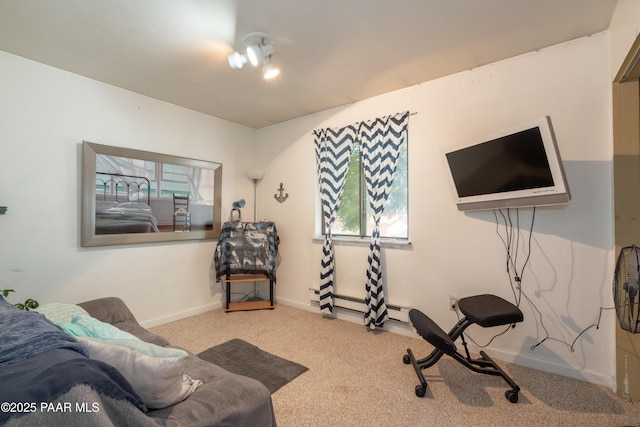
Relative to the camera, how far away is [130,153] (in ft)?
9.38

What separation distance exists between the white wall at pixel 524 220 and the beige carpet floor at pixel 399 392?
0.29 m

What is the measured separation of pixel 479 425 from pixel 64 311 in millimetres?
2594

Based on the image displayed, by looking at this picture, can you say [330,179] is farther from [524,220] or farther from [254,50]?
[524,220]

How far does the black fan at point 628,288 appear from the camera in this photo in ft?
4.32

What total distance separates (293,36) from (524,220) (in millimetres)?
2231

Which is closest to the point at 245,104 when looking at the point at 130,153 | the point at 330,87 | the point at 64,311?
the point at 330,87

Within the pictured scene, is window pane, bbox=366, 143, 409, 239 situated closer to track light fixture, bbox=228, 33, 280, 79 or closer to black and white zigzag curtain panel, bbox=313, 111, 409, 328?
black and white zigzag curtain panel, bbox=313, 111, 409, 328

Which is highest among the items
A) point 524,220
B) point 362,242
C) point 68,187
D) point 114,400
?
point 68,187

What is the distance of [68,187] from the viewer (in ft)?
8.31

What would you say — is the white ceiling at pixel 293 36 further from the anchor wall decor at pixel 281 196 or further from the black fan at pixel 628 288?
the black fan at pixel 628 288

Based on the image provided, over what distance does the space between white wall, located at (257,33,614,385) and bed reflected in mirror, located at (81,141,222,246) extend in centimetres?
169

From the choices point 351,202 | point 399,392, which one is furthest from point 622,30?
point 399,392

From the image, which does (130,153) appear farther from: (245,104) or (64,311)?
(64,311)

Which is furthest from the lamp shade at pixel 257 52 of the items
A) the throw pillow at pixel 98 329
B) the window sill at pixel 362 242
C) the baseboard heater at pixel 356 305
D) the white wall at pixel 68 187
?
the baseboard heater at pixel 356 305
